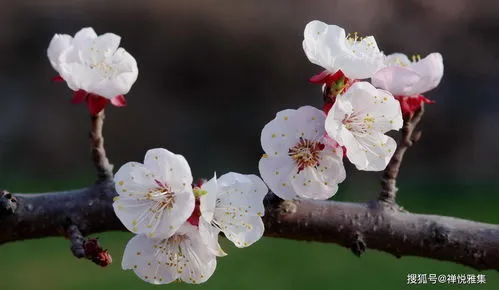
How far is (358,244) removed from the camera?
72 cm

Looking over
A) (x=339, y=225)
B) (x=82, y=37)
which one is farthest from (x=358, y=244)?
(x=82, y=37)

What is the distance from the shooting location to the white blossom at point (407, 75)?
698 mm

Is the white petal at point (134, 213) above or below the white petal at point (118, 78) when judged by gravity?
below

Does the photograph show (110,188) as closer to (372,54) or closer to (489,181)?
(372,54)

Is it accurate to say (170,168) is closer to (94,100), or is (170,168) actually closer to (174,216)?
(174,216)

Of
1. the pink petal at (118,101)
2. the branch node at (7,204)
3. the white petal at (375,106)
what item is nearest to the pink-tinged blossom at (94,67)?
the pink petal at (118,101)

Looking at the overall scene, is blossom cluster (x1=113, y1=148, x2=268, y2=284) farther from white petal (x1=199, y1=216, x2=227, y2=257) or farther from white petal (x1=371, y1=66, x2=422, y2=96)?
white petal (x1=371, y1=66, x2=422, y2=96)

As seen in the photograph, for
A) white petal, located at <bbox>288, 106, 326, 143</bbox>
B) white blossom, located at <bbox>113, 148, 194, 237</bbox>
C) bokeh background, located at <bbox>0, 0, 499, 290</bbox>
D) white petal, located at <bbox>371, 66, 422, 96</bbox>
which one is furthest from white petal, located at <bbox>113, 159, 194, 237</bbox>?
bokeh background, located at <bbox>0, 0, 499, 290</bbox>

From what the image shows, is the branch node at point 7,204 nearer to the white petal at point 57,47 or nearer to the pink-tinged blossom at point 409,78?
the white petal at point 57,47

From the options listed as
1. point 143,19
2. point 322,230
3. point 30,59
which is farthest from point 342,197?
point 322,230

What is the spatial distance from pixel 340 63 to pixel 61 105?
2621mm

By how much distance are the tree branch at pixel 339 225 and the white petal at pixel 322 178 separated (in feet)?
0.25

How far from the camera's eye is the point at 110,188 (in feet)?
2.45

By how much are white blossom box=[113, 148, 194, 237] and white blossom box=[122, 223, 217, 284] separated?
3 cm
